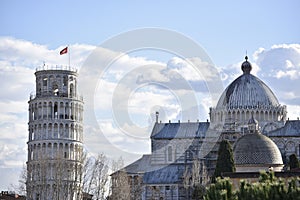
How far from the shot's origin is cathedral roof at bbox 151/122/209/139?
10556 centimetres

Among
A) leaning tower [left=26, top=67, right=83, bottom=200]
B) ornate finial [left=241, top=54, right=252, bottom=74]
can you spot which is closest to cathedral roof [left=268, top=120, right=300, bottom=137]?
ornate finial [left=241, top=54, right=252, bottom=74]

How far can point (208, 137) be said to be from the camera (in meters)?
104

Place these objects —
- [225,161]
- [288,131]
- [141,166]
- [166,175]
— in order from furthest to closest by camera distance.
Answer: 1. [141,166]
2. [166,175]
3. [288,131]
4. [225,161]

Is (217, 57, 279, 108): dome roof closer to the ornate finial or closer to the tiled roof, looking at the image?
the ornate finial

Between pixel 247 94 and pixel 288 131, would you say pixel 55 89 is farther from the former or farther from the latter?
pixel 288 131

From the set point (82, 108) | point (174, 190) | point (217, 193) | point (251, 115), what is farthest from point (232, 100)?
point (217, 193)

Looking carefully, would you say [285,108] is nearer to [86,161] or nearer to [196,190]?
[196,190]

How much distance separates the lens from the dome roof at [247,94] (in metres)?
102

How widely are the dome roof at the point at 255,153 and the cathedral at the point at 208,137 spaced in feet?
32.7

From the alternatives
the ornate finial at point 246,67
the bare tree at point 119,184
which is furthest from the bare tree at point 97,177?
the ornate finial at point 246,67

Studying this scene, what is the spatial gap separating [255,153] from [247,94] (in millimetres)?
19700

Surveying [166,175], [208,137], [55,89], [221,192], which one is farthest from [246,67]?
[221,192]

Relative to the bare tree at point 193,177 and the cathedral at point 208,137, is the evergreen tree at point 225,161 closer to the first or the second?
the bare tree at point 193,177

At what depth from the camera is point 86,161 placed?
9138cm
